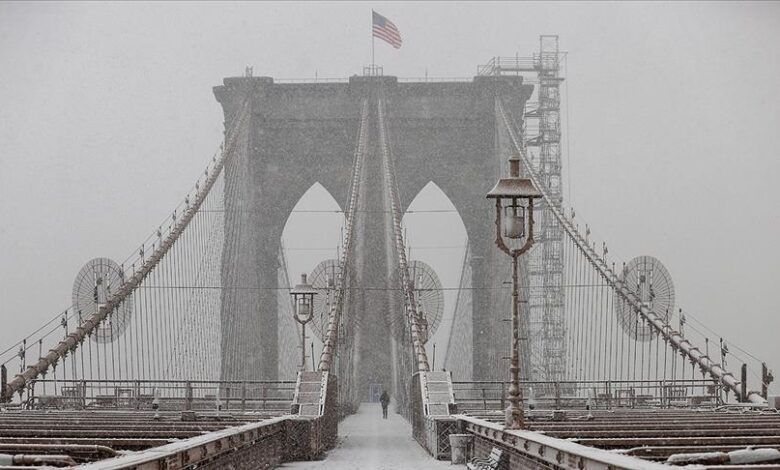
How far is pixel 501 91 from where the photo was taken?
7038cm

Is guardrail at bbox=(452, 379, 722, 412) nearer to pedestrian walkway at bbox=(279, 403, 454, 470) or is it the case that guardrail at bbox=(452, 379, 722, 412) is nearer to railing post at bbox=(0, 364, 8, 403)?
pedestrian walkway at bbox=(279, 403, 454, 470)

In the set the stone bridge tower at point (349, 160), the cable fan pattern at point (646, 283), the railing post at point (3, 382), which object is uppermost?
the stone bridge tower at point (349, 160)

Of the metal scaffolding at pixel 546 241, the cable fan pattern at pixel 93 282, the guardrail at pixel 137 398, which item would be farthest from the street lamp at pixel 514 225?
the metal scaffolding at pixel 546 241

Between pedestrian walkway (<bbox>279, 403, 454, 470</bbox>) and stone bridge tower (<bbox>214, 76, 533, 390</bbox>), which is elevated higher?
stone bridge tower (<bbox>214, 76, 533, 390</bbox>)

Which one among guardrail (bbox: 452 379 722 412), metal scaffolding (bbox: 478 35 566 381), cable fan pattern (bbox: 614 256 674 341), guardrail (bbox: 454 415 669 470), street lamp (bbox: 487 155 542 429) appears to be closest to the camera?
guardrail (bbox: 454 415 669 470)

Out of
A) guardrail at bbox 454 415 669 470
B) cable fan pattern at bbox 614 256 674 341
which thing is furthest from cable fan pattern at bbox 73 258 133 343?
guardrail at bbox 454 415 669 470

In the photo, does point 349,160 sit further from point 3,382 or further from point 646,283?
point 3,382

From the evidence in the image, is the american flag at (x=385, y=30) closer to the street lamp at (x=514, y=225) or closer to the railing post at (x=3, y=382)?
the railing post at (x=3, y=382)

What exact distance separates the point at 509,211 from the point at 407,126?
54.6 meters

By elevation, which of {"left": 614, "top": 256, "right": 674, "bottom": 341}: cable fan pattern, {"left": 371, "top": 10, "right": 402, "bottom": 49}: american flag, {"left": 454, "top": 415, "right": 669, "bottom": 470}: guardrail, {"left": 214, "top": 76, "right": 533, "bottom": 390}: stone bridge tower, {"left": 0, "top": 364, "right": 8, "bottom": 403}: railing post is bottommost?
{"left": 0, "top": 364, "right": 8, "bottom": 403}: railing post

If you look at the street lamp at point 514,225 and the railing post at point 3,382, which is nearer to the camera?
the street lamp at point 514,225

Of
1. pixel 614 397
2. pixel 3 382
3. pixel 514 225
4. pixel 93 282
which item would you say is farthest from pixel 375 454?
pixel 93 282

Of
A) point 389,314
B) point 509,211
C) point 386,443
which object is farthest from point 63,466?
point 389,314

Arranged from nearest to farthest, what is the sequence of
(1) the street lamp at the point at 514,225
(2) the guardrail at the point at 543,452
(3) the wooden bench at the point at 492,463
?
(2) the guardrail at the point at 543,452 < (3) the wooden bench at the point at 492,463 < (1) the street lamp at the point at 514,225
